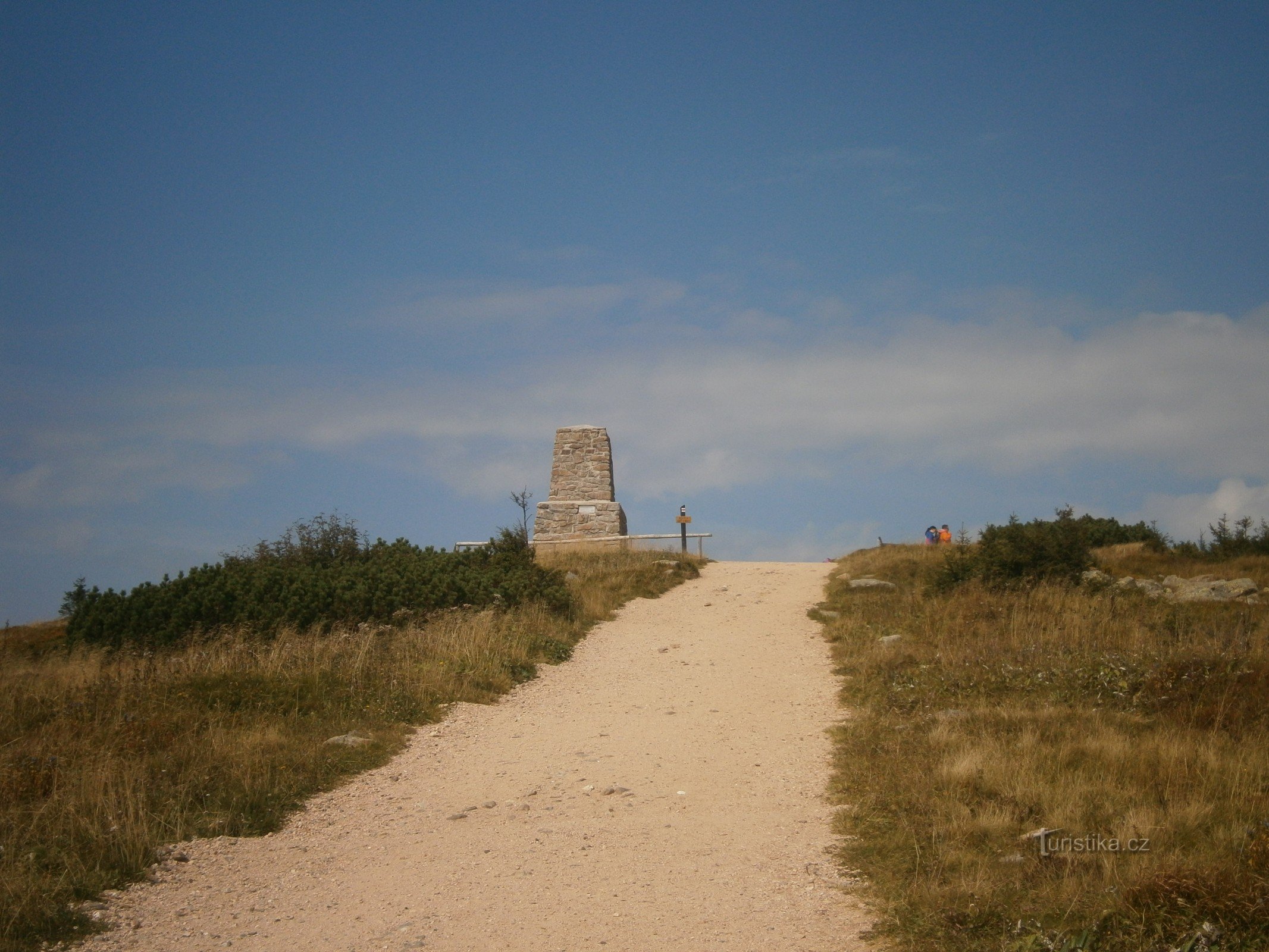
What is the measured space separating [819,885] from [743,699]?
19.9ft

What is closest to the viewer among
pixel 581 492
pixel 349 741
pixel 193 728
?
pixel 193 728

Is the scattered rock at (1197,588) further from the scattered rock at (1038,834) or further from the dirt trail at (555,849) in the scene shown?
the scattered rock at (1038,834)

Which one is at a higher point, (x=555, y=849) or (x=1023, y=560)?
(x=1023, y=560)

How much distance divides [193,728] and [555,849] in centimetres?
442

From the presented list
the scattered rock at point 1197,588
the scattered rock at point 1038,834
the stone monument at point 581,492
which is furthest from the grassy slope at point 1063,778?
the stone monument at point 581,492

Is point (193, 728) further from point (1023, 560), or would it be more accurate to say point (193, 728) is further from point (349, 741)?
point (1023, 560)

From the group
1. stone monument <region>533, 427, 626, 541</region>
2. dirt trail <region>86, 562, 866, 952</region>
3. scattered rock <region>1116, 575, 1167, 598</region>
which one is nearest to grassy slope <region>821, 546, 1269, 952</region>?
dirt trail <region>86, 562, 866, 952</region>

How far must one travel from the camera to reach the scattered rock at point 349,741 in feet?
31.1

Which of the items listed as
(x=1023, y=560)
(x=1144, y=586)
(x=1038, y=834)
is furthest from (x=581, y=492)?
(x=1038, y=834)

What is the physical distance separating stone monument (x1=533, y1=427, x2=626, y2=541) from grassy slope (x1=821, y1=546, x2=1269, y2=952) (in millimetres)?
20019

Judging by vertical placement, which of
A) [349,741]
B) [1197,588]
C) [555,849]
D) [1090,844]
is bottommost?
[555,849]

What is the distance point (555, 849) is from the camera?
269 inches

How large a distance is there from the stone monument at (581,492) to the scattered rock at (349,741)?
2358 cm

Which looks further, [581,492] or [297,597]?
[581,492]
